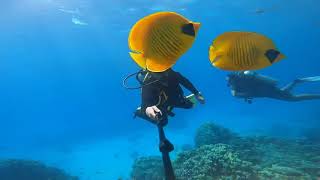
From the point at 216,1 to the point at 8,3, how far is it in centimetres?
2085

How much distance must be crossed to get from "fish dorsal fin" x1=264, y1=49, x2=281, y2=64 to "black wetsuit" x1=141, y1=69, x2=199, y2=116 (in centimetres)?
284

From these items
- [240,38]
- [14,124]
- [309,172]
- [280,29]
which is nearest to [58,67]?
[14,124]

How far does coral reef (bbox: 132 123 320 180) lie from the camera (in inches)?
330

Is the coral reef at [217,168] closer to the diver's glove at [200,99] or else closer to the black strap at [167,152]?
the diver's glove at [200,99]

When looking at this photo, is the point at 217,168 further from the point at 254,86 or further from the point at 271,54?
the point at 271,54

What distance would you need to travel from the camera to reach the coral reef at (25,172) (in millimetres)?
16391

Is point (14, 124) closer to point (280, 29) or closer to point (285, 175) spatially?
point (280, 29)

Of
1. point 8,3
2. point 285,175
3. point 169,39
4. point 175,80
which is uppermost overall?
point 8,3

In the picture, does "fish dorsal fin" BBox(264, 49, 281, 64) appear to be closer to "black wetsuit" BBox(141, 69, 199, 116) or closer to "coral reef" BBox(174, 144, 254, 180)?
"black wetsuit" BBox(141, 69, 199, 116)

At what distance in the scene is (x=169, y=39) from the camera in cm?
181

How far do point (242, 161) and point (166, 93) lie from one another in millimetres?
4567

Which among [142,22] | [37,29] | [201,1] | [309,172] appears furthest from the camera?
[37,29]

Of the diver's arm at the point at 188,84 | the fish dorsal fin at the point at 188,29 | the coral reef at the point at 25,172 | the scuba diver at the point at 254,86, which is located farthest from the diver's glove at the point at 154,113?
the coral reef at the point at 25,172

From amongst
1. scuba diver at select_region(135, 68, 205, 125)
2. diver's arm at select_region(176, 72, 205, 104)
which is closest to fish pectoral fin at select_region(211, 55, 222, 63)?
scuba diver at select_region(135, 68, 205, 125)
